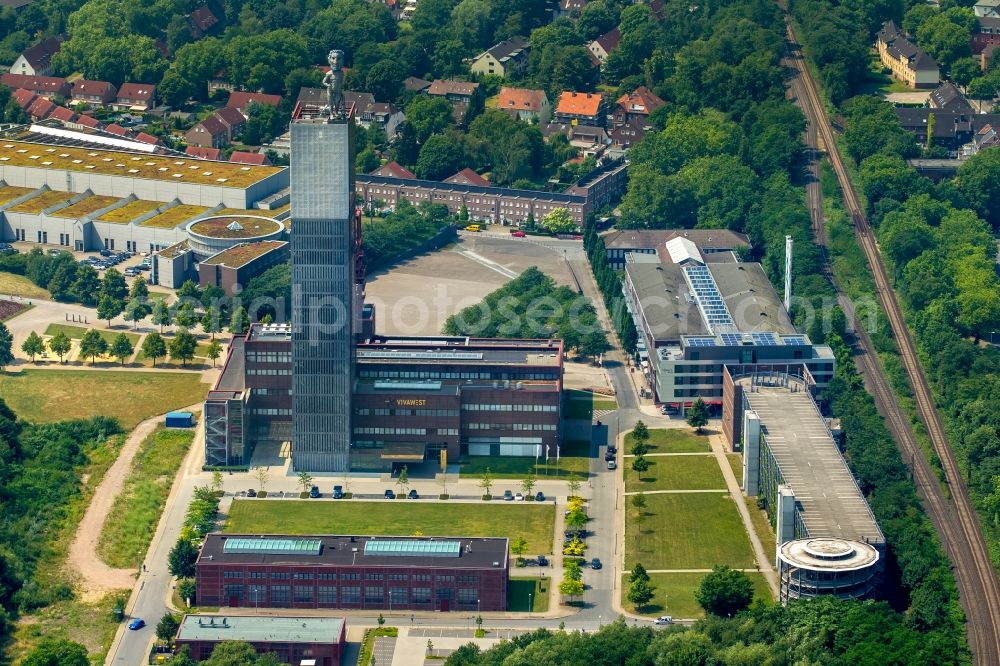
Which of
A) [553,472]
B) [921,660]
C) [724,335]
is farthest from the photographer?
[724,335]

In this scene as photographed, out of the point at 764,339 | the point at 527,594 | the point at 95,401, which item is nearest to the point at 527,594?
the point at 527,594

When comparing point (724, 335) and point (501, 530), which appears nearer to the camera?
point (501, 530)

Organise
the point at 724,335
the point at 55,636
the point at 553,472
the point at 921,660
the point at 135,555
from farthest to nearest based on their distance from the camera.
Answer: the point at 724,335 < the point at 553,472 < the point at 135,555 < the point at 55,636 < the point at 921,660

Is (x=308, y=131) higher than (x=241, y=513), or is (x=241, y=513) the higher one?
(x=308, y=131)

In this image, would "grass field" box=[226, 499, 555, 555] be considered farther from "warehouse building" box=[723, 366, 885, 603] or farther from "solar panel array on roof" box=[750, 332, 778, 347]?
"solar panel array on roof" box=[750, 332, 778, 347]

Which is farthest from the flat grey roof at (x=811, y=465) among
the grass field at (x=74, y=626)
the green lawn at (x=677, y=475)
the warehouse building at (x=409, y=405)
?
the grass field at (x=74, y=626)

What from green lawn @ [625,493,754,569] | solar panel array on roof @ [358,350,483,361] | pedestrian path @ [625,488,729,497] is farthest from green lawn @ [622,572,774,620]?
solar panel array on roof @ [358,350,483,361]

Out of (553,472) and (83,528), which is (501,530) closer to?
(553,472)

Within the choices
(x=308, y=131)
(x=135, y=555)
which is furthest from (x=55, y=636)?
(x=308, y=131)
